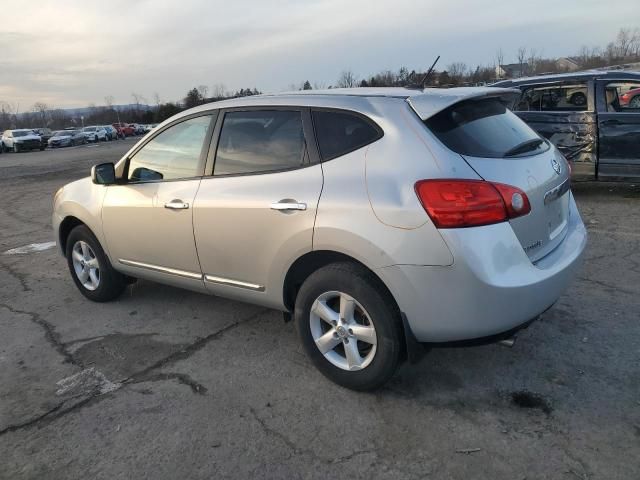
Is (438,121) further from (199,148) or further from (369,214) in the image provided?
(199,148)

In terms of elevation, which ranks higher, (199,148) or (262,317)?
(199,148)

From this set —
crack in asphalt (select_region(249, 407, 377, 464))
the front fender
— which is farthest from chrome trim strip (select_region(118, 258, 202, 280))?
crack in asphalt (select_region(249, 407, 377, 464))

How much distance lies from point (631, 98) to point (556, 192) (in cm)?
595

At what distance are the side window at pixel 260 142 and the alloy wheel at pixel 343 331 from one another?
33.8 inches

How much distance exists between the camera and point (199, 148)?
3906mm

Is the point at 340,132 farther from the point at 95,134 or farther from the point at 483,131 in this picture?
the point at 95,134

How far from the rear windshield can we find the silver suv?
1 centimetres

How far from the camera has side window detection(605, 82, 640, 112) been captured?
295 inches

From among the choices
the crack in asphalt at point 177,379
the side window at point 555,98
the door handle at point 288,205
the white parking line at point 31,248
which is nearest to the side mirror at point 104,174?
the crack in asphalt at point 177,379

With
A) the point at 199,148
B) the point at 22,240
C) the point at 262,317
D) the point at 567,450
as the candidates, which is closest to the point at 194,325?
the point at 262,317

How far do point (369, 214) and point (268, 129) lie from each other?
108cm

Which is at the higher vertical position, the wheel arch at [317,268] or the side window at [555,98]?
the side window at [555,98]

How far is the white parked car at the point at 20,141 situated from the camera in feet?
138

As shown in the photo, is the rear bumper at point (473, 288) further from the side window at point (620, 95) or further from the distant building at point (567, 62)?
the distant building at point (567, 62)
